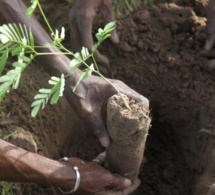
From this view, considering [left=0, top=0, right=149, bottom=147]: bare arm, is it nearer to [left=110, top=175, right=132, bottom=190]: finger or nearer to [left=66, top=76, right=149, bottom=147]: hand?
[left=66, top=76, right=149, bottom=147]: hand

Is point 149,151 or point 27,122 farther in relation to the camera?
point 149,151

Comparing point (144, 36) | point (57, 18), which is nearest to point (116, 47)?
point (144, 36)

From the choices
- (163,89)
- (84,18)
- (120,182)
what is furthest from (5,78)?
(163,89)

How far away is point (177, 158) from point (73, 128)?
0.56 m

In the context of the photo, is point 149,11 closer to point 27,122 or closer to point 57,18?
point 57,18

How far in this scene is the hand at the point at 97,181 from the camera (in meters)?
2.08

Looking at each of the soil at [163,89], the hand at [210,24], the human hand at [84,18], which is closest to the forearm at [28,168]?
the soil at [163,89]

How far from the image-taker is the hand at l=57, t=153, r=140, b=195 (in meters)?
2.08

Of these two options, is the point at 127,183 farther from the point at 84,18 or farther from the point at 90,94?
the point at 84,18

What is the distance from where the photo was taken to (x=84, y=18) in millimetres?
2438

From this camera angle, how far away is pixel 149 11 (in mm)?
2820

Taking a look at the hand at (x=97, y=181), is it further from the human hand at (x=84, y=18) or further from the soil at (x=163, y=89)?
the human hand at (x=84, y=18)

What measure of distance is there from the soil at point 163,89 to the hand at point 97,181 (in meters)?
0.42

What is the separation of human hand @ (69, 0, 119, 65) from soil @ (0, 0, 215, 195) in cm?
22
